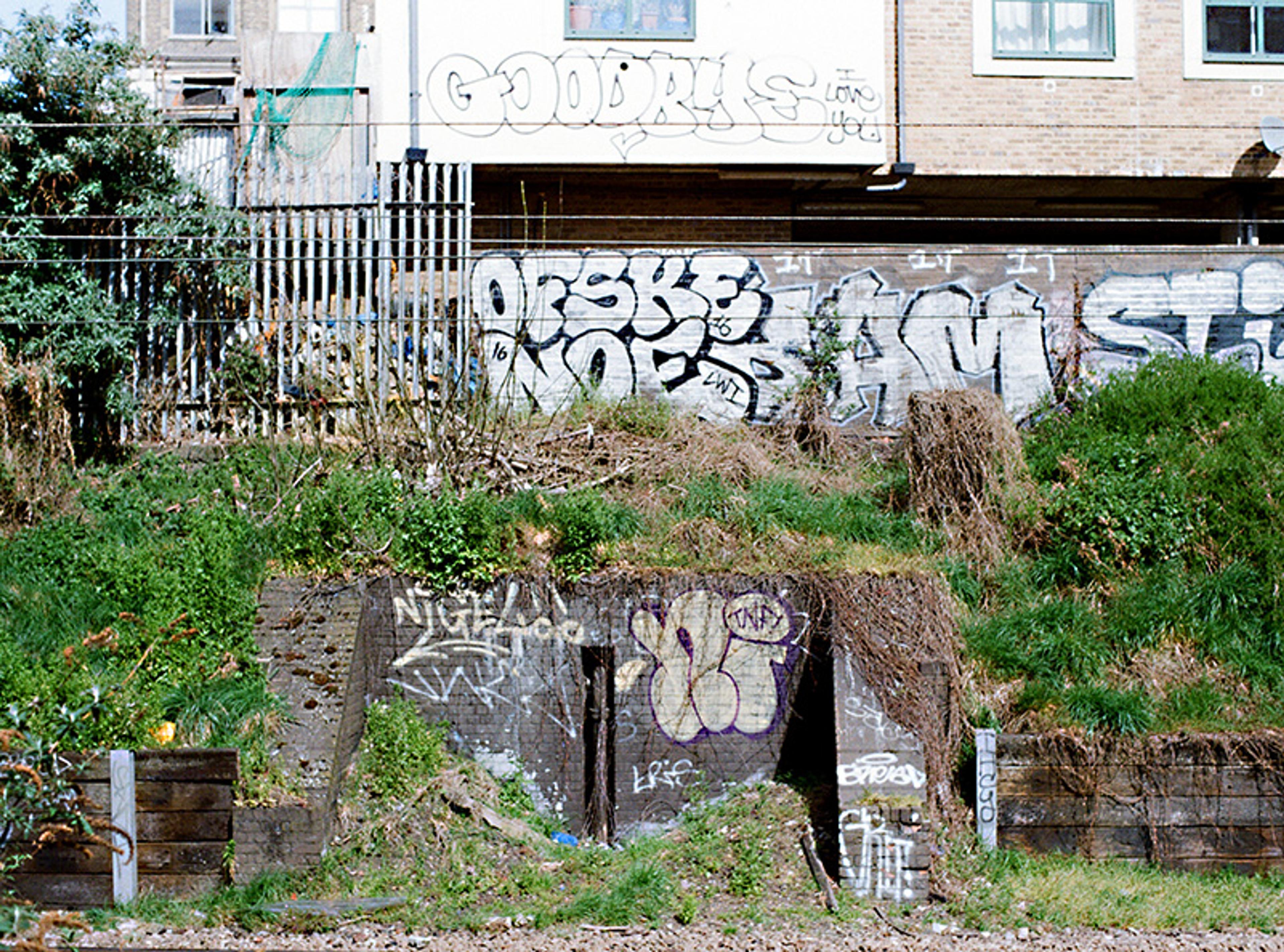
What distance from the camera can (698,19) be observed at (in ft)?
46.1

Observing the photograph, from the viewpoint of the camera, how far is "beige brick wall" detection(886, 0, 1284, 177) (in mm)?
14656

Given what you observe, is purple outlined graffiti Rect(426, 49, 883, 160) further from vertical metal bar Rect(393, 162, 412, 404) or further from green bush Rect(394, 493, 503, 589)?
green bush Rect(394, 493, 503, 589)

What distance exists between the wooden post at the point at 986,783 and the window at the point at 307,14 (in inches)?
658

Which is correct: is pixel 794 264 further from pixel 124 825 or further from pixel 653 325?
pixel 124 825

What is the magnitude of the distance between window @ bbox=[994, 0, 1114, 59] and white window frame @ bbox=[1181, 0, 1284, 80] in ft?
3.26

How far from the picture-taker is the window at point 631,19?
14.0 m

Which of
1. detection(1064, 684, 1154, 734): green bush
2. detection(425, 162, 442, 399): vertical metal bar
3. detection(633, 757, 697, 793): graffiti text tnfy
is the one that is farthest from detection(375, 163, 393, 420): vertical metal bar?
detection(1064, 684, 1154, 734): green bush

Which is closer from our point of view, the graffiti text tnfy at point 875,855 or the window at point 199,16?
the graffiti text tnfy at point 875,855

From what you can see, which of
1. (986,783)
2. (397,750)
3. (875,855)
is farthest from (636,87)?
(875,855)

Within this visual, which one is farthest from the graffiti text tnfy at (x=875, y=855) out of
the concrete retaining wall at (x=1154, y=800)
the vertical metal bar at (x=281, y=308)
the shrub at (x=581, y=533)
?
the vertical metal bar at (x=281, y=308)

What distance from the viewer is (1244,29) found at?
15.1m

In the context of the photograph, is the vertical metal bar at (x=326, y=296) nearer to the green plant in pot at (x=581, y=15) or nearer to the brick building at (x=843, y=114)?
the brick building at (x=843, y=114)

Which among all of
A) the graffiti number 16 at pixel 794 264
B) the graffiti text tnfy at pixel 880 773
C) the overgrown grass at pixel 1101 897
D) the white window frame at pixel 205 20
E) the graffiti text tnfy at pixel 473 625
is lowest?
the overgrown grass at pixel 1101 897

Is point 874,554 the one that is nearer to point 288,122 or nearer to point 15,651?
point 15,651
